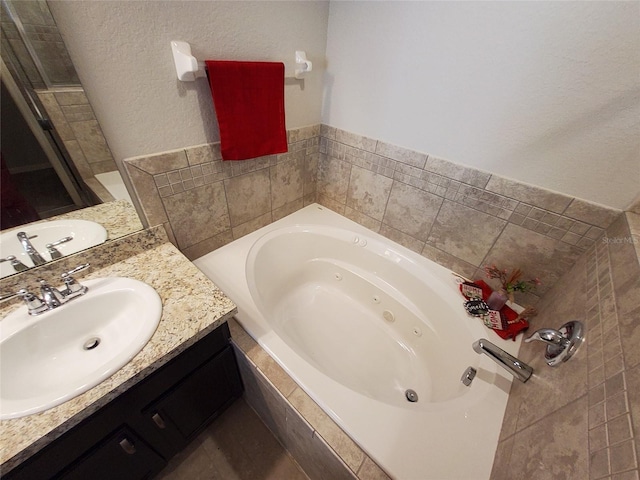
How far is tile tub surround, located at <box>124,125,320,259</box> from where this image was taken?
998 millimetres

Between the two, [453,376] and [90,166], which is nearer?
[90,166]

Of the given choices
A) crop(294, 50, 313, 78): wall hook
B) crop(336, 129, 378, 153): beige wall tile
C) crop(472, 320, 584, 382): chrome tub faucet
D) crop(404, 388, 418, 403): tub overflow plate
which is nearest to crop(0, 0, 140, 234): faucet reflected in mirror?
crop(294, 50, 313, 78): wall hook

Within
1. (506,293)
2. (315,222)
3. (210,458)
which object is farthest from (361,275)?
(210,458)

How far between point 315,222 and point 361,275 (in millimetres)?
473

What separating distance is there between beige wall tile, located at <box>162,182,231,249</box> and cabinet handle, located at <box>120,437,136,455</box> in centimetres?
75

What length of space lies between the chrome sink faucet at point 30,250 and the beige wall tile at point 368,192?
1423 millimetres

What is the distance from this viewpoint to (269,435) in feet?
3.88

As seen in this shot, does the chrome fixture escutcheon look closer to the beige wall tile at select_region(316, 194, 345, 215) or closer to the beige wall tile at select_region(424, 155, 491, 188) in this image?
the beige wall tile at select_region(424, 155, 491, 188)

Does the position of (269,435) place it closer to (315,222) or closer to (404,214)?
(315,222)

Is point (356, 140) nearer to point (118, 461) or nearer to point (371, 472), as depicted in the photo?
point (371, 472)

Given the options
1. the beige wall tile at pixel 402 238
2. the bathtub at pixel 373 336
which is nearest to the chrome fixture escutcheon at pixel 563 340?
the bathtub at pixel 373 336

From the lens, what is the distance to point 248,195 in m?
1.38

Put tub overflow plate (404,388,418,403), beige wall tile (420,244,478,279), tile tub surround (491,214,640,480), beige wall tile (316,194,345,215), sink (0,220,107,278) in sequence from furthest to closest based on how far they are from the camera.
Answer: beige wall tile (316,194,345,215) → beige wall tile (420,244,478,279) → tub overflow plate (404,388,418,403) → sink (0,220,107,278) → tile tub surround (491,214,640,480)

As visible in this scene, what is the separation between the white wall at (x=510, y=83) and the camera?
0.76m
